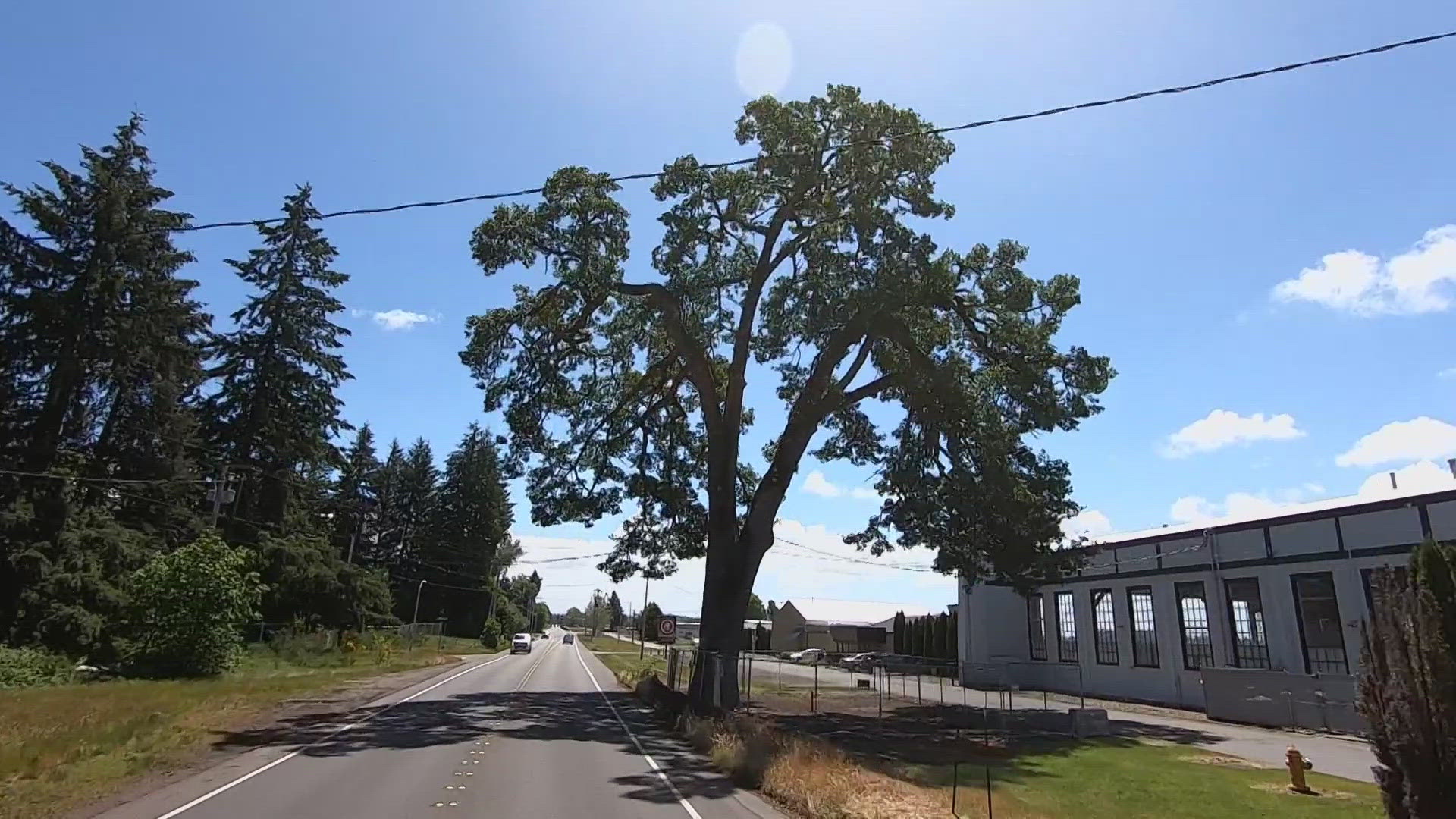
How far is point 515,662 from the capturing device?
55.5 meters

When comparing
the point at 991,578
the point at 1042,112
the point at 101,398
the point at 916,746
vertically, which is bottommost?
the point at 916,746

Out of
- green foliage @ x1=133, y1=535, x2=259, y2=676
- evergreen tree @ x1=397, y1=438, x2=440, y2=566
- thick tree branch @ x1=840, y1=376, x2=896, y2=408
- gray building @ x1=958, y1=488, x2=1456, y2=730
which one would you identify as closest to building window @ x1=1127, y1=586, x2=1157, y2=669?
gray building @ x1=958, y1=488, x2=1456, y2=730

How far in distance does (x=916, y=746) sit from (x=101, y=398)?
37.0 metres

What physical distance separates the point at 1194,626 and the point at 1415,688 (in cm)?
2784

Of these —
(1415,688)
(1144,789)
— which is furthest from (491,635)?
(1415,688)

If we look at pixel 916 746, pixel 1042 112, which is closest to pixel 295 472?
pixel 916 746

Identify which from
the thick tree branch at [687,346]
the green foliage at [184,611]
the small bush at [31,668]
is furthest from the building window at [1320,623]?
the small bush at [31,668]

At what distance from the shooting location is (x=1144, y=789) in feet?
47.2

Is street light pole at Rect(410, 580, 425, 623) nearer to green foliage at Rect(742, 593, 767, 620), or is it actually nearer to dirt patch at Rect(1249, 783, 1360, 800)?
green foliage at Rect(742, 593, 767, 620)

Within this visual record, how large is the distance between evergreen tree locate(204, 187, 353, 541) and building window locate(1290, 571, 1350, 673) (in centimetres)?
4602

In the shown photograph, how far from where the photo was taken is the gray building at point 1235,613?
1003 inches

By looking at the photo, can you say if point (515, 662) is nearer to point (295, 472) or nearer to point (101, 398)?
point (295, 472)

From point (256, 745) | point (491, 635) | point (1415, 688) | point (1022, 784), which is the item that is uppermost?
point (491, 635)

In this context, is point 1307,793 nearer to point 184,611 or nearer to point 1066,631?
point 1066,631
